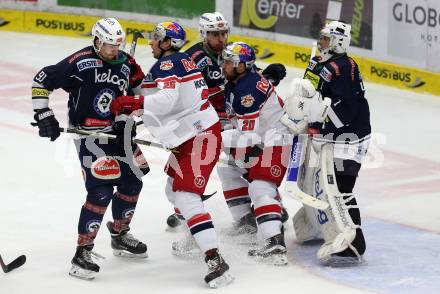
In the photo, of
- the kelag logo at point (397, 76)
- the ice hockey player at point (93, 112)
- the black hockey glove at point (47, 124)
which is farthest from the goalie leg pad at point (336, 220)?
the kelag logo at point (397, 76)

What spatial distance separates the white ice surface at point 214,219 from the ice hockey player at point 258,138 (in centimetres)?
28

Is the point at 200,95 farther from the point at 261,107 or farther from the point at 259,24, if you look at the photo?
the point at 259,24

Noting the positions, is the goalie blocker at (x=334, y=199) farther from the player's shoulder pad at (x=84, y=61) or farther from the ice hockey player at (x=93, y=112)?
the player's shoulder pad at (x=84, y=61)

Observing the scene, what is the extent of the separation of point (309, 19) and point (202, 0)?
158cm

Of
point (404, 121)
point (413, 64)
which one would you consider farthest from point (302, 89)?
point (413, 64)

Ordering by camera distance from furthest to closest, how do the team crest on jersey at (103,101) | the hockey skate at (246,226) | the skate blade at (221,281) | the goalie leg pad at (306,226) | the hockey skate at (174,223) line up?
1. the hockey skate at (174,223)
2. the hockey skate at (246,226)
3. the goalie leg pad at (306,226)
4. the team crest on jersey at (103,101)
5. the skate blade at (221,281)

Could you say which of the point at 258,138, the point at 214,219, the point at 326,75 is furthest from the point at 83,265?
the point at 326,75

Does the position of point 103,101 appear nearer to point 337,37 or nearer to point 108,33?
point 108,33

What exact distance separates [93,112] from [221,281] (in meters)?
1.31

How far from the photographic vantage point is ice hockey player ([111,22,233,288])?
6.39 m

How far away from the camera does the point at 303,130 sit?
6.88 meters

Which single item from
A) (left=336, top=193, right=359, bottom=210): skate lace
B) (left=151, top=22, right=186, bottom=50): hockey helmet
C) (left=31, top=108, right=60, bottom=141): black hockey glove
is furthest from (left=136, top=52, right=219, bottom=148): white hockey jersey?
(left=336, top=193, right=359, bottom=210): skate lace

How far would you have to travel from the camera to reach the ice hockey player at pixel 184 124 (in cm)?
639

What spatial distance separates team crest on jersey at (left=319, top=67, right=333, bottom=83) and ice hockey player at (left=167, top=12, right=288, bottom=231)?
752 mm
